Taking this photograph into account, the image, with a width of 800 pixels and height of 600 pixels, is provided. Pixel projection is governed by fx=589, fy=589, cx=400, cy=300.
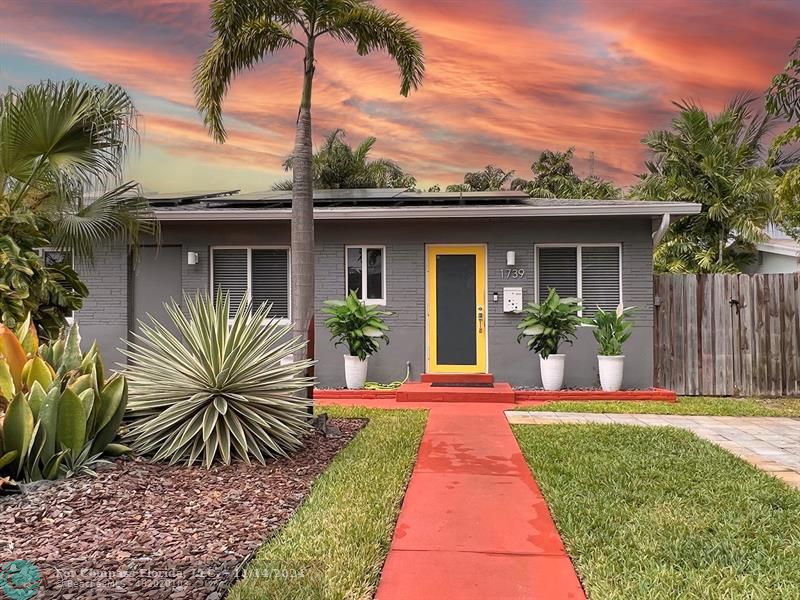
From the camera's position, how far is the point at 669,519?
3768 mm

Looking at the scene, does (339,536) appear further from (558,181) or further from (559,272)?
(558,181)

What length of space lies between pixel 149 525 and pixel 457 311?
7.42 meters

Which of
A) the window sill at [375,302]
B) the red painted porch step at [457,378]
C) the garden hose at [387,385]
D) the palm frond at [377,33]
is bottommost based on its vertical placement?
the garden hose at [387,385]

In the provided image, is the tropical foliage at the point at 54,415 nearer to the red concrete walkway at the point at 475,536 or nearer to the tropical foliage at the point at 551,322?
the red concrete walkway at the point at 475,536

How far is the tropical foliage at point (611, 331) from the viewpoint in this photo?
31.0ft

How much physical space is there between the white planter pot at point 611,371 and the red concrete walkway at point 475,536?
4.33 metres

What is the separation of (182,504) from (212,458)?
31.3 inches

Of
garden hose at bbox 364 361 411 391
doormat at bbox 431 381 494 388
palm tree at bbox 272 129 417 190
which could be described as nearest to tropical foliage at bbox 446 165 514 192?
palm tree at bbox 272 129 417 190

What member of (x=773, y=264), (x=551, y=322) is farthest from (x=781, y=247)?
(x=551, y=322)

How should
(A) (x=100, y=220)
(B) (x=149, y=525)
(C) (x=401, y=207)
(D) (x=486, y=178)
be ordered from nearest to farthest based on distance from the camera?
(B) (x=149, y=525) < (A) (x=100, y=220) < (C) (x=401, y=207) < (D) (x=486, y=178)

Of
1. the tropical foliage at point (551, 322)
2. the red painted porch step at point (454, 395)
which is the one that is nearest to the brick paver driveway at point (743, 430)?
the red painted porch step at point (454, 395)

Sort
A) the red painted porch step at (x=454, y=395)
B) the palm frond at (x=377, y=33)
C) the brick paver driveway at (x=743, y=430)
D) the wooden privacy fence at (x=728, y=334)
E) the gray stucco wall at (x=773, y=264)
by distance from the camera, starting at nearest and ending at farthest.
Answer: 1. the brick paver driveway at (x=743, y=430)
2. the palm frond at (x=377, y=33)
3. the red painted porch step at (x=454, y=395)
4. the wooden privacy fence at (x=728, y=334)
5. the gray stucco wall at (x=773, y=264)

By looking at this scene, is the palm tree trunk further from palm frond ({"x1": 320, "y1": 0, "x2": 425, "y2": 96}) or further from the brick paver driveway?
the brick paver driveway

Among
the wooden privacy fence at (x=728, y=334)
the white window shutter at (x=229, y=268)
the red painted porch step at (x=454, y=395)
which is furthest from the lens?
the white window shutter at (x=229, y=268)
